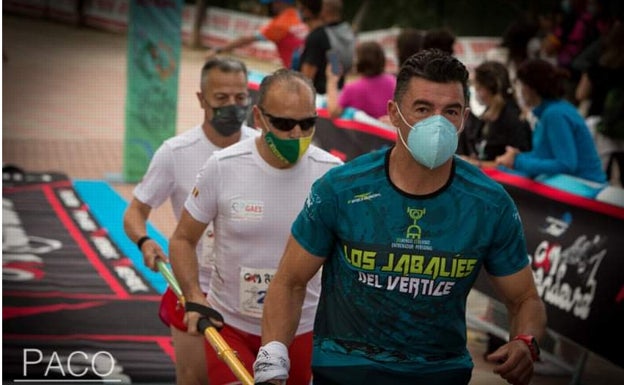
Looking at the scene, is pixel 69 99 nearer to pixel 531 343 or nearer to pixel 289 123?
pixel 289 123

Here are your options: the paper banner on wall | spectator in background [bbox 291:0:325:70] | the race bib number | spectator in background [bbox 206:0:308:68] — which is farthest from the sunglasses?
the paper banner on wall

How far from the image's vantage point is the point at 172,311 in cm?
496

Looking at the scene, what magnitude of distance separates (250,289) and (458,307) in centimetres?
120

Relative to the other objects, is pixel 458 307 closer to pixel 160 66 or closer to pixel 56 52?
pixel 160 66

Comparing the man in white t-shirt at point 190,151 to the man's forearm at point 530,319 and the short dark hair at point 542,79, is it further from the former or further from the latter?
the man's forearm at point 530,319

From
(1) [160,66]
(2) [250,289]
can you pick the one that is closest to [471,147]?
(2) [250,289]

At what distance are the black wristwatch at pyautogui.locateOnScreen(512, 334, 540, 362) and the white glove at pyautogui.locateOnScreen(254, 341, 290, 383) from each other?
2.02 ft

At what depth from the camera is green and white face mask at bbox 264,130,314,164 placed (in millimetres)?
4340

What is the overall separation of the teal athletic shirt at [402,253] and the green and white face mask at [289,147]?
970mm

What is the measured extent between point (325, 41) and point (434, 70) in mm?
5223

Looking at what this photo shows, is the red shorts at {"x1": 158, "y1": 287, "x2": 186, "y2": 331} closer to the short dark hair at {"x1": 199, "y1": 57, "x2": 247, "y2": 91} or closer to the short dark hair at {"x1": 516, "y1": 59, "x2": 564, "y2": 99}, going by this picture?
the short dark hair at {"x1": 199, "y1": 57, "x2": 247, "y2": 91}

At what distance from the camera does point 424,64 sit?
3260 millimetres

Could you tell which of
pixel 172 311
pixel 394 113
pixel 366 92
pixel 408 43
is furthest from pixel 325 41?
pixel 394 113

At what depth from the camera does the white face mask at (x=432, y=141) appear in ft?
10.4
